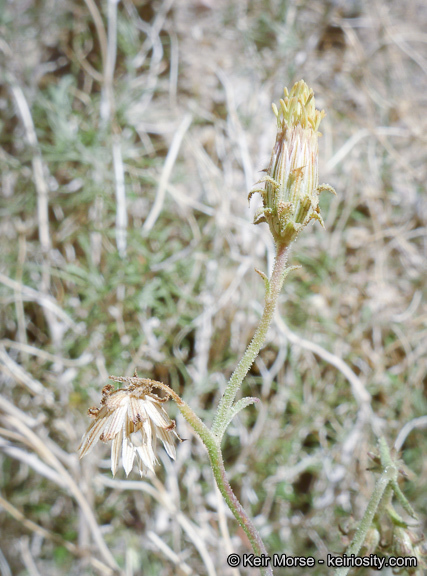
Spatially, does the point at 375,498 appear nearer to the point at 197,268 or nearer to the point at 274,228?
the point at 274,228

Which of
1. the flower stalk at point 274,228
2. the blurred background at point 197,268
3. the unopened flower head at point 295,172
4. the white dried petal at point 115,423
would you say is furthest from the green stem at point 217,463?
the blurred background at point 197,268

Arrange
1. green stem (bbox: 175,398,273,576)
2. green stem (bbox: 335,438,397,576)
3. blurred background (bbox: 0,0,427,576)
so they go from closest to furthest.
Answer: green stem (bbox: 175,398,273,576) < green stem (bbox: 335,438,397,576) < blurred background (bbox: 0,0,427,576)

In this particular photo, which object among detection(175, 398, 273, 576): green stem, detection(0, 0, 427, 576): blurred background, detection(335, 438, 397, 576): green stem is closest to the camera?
detection(175, 398, 273, 576): green stem

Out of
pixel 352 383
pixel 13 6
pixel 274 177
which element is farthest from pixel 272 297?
pixel 13 6

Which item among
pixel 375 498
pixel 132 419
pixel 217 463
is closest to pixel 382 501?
pixel 375 498

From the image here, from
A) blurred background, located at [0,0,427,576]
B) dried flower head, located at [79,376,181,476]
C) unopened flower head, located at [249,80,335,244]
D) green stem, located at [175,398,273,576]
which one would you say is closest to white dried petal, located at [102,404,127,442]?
dried flower head, located at [79,376,181,476]

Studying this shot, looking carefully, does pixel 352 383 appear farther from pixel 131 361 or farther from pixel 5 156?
pixel 5 156

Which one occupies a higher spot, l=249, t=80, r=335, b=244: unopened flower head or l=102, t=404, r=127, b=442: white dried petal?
l=249, t=80, r=335, b=244: unopened flower head

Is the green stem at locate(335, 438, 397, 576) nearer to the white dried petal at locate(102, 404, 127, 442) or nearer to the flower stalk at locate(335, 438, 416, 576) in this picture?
Result: the flower stalk at locate(335, 438, 416, 576)
